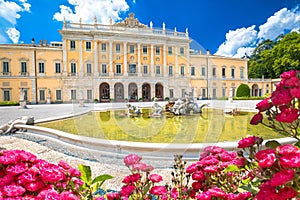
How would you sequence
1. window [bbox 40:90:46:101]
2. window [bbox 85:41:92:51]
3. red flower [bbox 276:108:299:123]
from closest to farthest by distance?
red flower [bbox 276:108:299:123] < window [bbox 40:90:46:101] < window [bbox 85:41:92:51]

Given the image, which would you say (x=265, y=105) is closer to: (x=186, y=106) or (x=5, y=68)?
(x=186, y=106)

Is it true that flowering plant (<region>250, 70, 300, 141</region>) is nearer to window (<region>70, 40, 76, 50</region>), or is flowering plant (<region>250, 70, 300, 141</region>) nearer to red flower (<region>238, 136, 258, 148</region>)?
red flower (<region>238, 136, 258, 148</region>)

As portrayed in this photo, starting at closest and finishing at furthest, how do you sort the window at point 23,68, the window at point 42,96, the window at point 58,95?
the window at point 23,68
the window at point 42,96
the window at point 58,95

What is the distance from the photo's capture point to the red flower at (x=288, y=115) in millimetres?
950

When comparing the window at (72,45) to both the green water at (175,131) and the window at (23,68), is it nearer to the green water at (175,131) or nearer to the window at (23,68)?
the window at (23,68)

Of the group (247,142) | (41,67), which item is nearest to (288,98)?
(247,142)

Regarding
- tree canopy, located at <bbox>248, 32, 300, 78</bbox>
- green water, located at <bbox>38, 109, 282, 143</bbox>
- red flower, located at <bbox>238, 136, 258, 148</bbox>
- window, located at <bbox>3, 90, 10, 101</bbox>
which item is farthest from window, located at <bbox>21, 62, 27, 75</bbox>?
tree canopy, located at <bbox>248, 32, 300, 78</bbox>

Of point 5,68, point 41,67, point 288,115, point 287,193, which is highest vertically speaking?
point 41,67

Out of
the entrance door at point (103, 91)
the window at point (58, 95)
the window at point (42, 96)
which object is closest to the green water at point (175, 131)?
the entrance door at point (103, 91)

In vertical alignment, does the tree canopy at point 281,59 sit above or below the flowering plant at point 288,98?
above

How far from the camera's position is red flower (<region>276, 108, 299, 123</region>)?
3.12 ft

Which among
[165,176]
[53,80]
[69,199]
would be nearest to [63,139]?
[165,176]

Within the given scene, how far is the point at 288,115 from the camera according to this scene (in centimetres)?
96

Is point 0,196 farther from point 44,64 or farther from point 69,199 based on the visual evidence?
point 44,64
